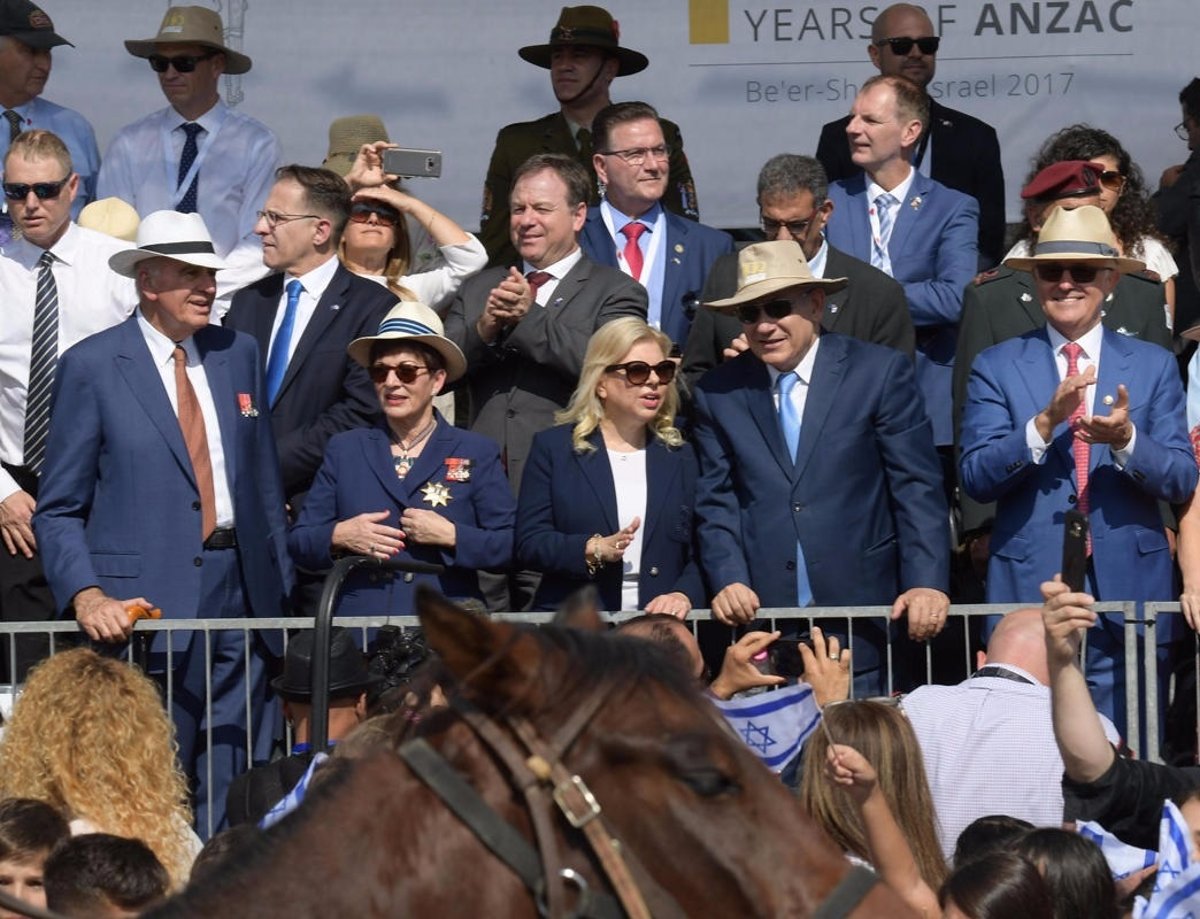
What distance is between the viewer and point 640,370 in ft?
26.3

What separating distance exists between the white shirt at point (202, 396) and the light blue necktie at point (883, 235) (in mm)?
3184

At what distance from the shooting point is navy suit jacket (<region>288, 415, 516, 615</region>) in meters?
7.96

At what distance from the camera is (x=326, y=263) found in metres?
9.12

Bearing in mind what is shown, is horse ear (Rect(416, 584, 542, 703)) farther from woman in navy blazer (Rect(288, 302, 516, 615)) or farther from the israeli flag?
woman in navy blazer (Rect(288, 302, 516, 615))

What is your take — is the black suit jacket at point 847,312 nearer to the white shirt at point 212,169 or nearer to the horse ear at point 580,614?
the white shirt at point 212,169

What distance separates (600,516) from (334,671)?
5.42 feet

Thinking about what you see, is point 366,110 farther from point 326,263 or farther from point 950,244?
point 950,244

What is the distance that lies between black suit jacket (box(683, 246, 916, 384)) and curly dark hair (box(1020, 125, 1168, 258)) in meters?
0.76

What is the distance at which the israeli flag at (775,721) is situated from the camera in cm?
519

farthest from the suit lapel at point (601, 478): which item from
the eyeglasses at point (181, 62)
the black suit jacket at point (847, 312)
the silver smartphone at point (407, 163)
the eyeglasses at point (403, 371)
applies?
the eyeglasses at point (181, 62)

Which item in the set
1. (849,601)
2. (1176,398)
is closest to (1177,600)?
(1176,398)

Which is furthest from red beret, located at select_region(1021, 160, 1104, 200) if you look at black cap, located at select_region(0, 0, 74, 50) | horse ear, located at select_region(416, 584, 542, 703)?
horse ear, located at select_region(416, 584, 542, 703)

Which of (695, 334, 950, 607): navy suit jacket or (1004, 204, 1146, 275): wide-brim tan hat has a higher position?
(1004, 204, 1146, 275): wide-brim tan hat

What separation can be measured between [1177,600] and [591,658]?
540cm
